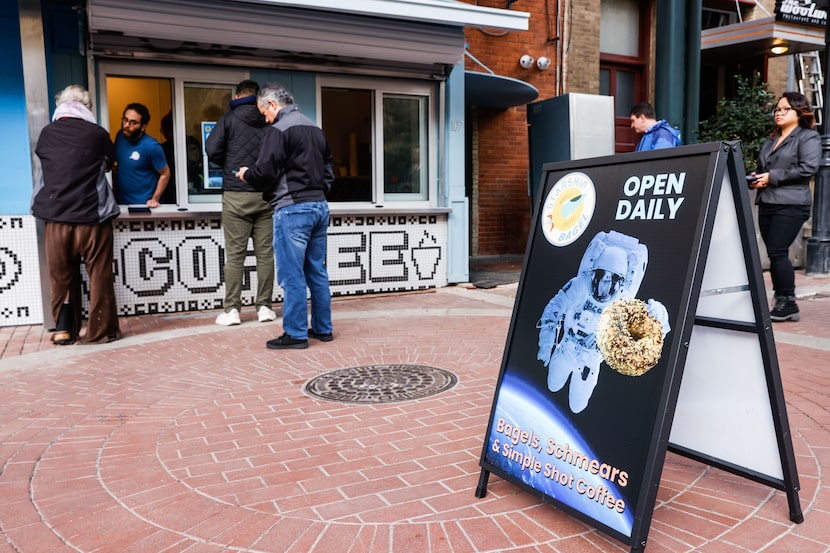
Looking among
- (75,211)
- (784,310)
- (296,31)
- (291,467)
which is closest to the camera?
(291,467)

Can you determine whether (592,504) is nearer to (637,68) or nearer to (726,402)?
(726,402)

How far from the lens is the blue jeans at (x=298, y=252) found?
5547 millimetres

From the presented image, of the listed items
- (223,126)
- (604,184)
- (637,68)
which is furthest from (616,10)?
(604,184)

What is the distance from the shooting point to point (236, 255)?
660cm

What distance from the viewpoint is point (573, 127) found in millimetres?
9914

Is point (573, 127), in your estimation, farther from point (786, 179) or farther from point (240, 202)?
point (240, 202)

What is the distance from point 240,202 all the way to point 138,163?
133cm

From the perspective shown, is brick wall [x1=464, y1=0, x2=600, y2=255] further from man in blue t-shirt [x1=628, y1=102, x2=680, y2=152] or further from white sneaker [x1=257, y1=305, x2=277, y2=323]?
white sneaker [x1=257, y1=305, x2=277, y2=323]

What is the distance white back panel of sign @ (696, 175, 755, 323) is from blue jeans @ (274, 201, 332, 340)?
3.57 m

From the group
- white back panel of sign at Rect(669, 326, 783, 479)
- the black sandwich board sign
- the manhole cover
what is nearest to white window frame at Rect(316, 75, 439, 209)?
the manhole cover

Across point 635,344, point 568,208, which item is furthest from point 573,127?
point 635,344

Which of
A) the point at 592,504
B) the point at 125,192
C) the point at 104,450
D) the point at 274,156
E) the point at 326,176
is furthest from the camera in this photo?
the point at 125,192

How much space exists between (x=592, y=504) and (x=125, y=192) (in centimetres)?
612

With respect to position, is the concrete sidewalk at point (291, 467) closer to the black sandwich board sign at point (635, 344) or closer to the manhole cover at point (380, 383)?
the manhole cover at point (380, 383)
